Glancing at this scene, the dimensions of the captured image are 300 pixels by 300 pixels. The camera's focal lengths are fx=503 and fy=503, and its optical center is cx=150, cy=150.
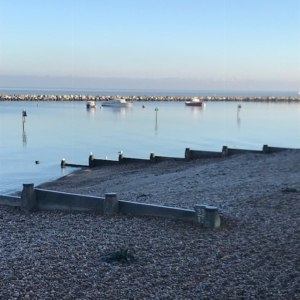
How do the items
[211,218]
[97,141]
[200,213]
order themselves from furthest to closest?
[97,141] < [200,213] < [211,218]

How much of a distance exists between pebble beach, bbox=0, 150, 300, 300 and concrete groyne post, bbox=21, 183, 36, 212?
196 mm

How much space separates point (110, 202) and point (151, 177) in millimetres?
7938

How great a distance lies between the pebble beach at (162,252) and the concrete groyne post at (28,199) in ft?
0.64

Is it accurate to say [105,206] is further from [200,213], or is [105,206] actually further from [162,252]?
[162,252]

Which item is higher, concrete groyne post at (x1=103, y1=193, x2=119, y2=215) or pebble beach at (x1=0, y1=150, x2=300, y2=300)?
concrete groyne post at (x1=103, y1=193, x2=119, y2=215)

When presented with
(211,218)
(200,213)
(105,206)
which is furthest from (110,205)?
(211,218)

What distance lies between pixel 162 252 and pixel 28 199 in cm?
353

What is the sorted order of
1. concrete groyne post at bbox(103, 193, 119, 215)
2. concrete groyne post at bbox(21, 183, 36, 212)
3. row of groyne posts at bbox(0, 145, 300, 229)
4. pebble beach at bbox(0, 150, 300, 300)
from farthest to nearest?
concrete groyne post at bbox(21, 183, 36, 212)
concrete groyne post at bbox(103, 193, 119, 215)
row of groyne posts at bbox(0, 145, 300, 229)
pebble beach at bbox(0, 150, 300, 300)

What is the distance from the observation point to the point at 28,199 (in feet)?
29.6

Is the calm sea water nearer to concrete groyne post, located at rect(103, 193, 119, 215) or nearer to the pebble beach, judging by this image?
concrete groyne post, located at rect(103, 193, 119, 215)

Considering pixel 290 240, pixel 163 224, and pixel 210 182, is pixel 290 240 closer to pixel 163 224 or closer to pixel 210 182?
pixel 163 224

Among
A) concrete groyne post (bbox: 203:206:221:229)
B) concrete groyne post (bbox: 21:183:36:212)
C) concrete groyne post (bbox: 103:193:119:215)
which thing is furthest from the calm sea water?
concrete groyne post (bbox: 203:206:221:229)

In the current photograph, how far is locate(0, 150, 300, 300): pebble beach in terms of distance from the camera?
5203 mm

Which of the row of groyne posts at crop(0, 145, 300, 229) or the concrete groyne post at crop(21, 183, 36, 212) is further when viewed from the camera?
the concrete groyne post at crop(21, 183, 36, 212)
